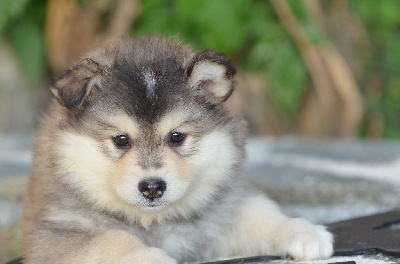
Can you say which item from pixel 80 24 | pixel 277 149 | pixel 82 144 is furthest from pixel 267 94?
pixel 82 144

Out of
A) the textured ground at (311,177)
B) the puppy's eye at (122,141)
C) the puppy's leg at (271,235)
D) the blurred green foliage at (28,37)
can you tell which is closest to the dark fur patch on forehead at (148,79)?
the puppy's eye at (122,141)

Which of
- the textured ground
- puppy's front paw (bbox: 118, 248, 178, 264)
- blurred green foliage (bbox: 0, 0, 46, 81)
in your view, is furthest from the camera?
blurred green foliage (bbox: 0, 0, 46, 81)

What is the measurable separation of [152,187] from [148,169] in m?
0.08

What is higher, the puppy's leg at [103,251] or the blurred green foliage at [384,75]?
→ the blurred green foliage at [384,75]

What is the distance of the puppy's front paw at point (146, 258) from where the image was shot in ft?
9.52

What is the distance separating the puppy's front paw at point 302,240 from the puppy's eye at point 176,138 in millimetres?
692

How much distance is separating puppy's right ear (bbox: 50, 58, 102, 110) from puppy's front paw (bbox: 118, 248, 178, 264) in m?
0.73

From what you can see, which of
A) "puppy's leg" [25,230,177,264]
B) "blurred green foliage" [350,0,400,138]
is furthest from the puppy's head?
"blurred green foliage" [350,0,400,138]

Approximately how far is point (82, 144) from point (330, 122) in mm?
5525

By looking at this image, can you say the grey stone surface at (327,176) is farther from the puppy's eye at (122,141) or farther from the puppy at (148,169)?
the puppy's eye at (122,141)

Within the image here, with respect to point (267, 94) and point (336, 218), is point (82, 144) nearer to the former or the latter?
point (336, 218)

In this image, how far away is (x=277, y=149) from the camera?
6707mm

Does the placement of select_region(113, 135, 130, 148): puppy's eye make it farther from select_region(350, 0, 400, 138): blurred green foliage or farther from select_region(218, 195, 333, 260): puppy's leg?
select_region(350, 0, 400, 138): blurred green foliage

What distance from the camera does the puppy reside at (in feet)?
10.1
